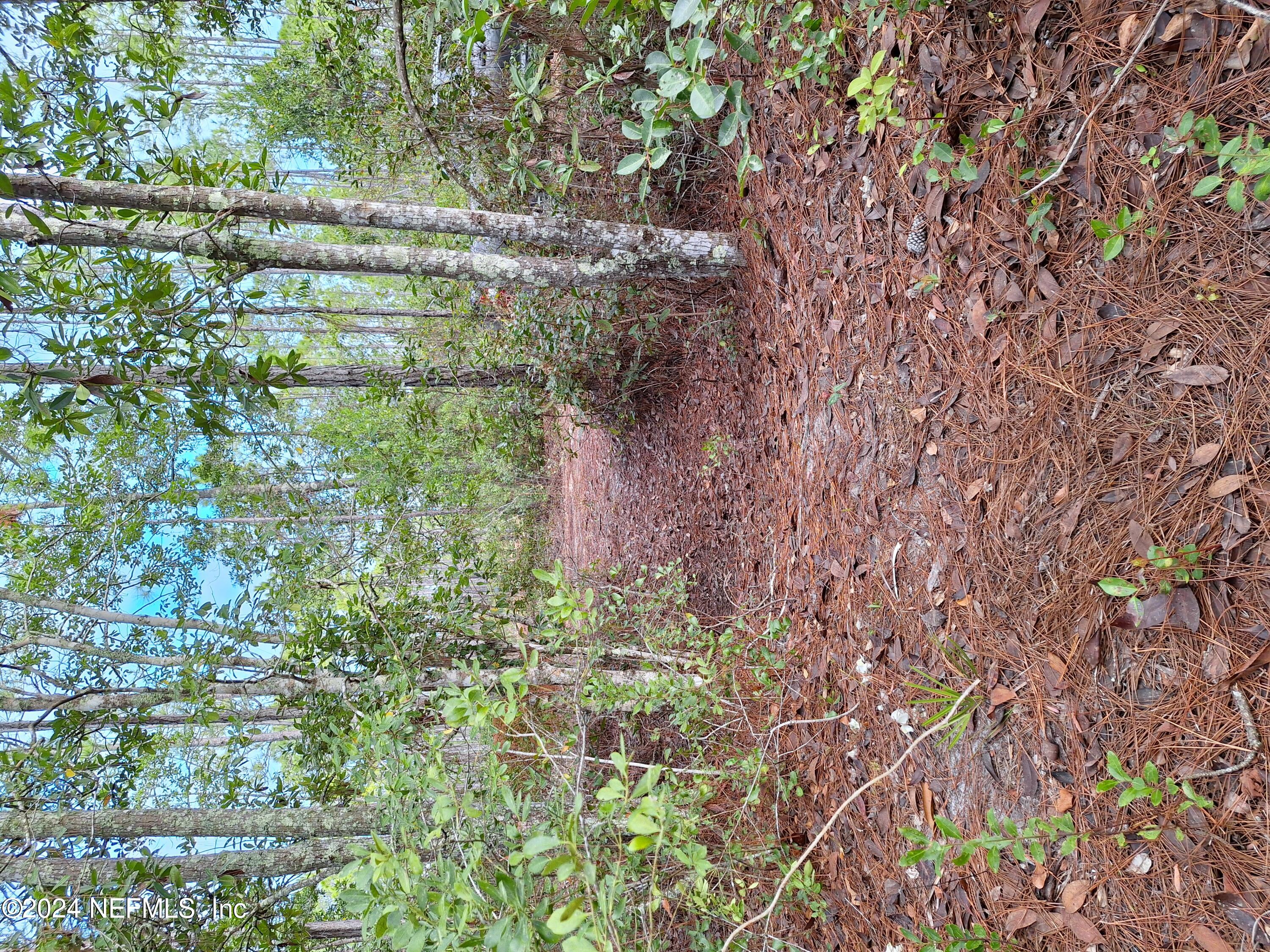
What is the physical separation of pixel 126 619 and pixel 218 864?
7.43 ft

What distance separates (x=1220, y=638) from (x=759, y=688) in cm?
229

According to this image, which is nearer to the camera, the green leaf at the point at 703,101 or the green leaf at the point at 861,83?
the green leaf at the point at 703,101

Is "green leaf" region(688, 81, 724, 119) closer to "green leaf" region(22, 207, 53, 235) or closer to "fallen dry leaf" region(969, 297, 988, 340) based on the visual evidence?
"fallen dry leaf" region(969, 297, 988, 340)

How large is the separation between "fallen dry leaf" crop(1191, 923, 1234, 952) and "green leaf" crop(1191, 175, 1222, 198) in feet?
6.38

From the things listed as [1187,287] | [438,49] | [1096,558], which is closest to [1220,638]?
[1096,558]

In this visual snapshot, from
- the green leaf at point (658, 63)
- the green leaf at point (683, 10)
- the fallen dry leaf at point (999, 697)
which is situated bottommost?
the fallen dry leaf at point (999, 697)

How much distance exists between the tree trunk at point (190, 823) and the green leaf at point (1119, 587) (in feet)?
10.4

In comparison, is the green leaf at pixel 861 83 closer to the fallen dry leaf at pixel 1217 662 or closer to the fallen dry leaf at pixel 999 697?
the fallen dry leaf at pixel 1217 662

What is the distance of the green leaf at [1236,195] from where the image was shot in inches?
64.2

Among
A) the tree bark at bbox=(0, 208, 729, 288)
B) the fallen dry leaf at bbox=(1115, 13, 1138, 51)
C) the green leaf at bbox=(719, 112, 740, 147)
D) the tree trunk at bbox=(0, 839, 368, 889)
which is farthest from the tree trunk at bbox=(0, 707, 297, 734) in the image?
the fallen dry leaf at bbox=(1115, 13, 1138, 51)

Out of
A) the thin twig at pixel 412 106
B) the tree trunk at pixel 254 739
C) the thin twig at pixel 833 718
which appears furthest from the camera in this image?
the tree trunk at pixel 254 739

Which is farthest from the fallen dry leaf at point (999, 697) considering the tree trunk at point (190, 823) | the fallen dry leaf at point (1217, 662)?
the tree trunk at point (190, 823)

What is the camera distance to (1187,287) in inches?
75.3

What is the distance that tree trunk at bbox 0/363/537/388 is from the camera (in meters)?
2.50
